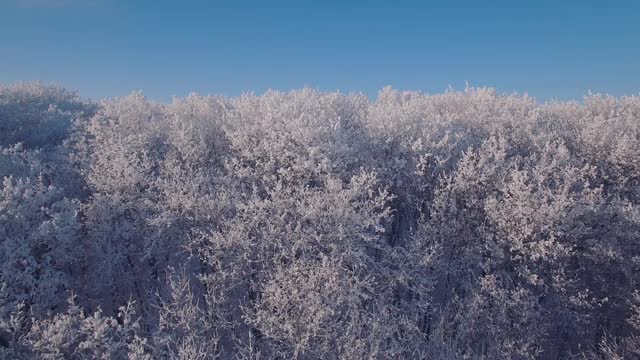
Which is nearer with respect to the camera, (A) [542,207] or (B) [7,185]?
(B) [7,185]

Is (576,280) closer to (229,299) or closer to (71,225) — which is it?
(229,299)

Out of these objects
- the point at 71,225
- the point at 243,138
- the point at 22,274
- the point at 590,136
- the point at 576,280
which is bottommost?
the point at 22,274

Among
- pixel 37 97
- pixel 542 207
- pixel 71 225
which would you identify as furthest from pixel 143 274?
pixel 37 97

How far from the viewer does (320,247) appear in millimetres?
19688

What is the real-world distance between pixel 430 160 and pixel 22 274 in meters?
19.2

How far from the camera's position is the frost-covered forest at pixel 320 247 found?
16.4 metres

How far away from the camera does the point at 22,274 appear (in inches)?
615

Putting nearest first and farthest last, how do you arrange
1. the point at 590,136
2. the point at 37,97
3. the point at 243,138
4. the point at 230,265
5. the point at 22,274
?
the point at 22,274, the point at 230,265, the point at 243,138, the point at 590,136, the point at 37,97

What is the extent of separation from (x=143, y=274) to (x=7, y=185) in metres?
7.53

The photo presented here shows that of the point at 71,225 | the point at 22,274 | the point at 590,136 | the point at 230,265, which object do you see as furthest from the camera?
the point at 590,136

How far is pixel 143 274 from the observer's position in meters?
21.6

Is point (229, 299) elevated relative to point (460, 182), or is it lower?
lower

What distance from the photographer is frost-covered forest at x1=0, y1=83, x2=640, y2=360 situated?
53.9ft

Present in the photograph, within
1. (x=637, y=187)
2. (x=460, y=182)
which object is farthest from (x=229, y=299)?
(x=637, y=187)
